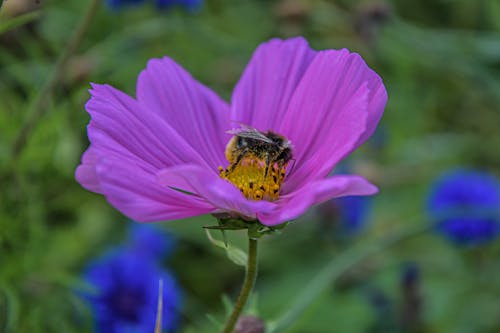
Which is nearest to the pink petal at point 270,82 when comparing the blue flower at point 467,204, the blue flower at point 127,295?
the blue flower at point 127,295

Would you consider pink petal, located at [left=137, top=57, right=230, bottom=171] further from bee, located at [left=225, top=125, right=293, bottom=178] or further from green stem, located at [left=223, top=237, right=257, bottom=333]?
green stem, located at [left=223, top=237, right=257, bottom=333]

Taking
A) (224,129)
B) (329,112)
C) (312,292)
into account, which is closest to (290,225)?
(312,292)

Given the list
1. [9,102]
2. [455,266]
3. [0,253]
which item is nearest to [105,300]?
[0,253]

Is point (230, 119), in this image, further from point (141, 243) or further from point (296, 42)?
point (141, 243)

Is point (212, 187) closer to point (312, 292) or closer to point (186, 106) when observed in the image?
point (186, 106)

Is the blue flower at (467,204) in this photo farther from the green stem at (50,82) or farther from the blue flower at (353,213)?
the green stem at (50,82)

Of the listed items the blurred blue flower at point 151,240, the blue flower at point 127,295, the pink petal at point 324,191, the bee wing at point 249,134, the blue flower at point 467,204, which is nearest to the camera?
the pink petal at point 324,191
